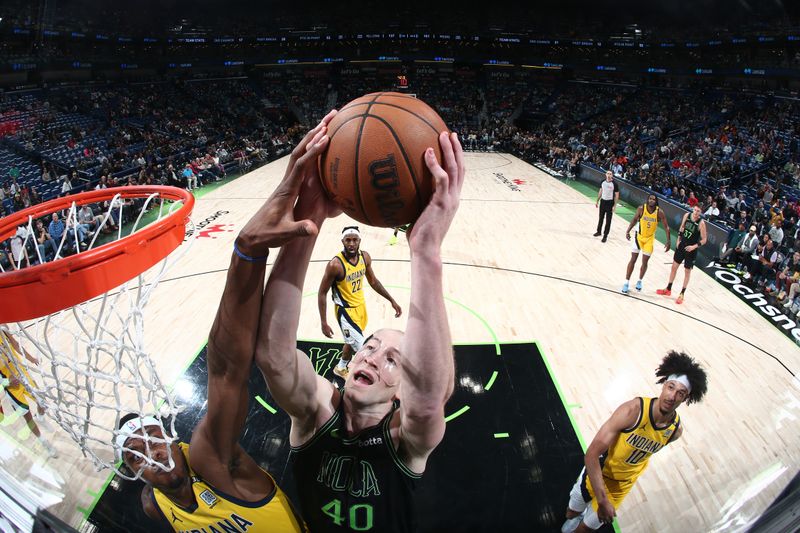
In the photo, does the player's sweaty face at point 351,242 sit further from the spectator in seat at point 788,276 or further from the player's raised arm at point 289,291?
the spectator in seat at point 788,276

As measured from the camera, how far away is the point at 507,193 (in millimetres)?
14547

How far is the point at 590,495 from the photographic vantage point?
3.19 m

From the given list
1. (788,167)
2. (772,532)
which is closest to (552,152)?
(788,167)

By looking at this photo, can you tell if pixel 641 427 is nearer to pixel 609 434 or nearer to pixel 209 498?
pixel 609 434

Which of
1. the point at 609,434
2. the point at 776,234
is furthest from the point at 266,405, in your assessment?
the point at 776,234

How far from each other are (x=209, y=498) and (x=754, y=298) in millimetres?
8895

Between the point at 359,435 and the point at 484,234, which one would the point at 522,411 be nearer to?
the point at 359,435

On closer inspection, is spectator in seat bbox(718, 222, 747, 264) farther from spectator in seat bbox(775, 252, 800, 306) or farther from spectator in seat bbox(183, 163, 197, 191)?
spectator in seat bbox(183, 163, 197, 191)

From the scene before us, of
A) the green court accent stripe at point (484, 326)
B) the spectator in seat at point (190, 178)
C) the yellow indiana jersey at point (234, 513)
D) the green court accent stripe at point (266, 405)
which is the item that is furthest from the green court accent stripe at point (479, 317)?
the spectator in seat at point (190, 178)

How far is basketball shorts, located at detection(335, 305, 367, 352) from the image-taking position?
15.8 ft

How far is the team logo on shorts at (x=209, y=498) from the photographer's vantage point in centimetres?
202

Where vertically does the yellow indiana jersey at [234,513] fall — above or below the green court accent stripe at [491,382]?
above

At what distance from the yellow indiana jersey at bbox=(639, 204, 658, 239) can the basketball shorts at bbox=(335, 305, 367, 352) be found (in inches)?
199

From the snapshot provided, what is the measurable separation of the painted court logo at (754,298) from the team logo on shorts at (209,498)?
305 inches
